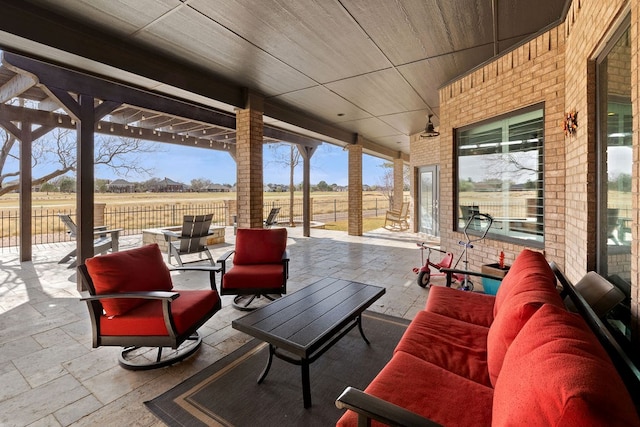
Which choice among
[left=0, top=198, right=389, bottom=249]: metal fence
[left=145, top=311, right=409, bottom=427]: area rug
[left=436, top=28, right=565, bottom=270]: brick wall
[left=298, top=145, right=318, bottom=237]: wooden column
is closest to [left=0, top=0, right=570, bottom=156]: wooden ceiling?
[left=436, top=28, right=565, bottom=270]: brick wall

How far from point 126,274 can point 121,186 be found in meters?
12.6

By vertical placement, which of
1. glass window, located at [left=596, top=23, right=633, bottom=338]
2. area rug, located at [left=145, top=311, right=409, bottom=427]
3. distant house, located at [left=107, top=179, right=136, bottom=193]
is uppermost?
distant house, located at [left=107, top=179, right=136, bottom=193]

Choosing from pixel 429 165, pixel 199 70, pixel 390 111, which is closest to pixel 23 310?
pixel 199 70

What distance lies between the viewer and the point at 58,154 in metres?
7.57

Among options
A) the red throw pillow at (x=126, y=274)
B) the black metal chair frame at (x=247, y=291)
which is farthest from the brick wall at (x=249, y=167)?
the red throw pillow at (x=126, y=274)

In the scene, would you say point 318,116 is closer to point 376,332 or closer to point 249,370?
point 376,332

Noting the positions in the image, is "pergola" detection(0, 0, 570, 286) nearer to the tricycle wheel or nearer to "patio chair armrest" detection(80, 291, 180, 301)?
"patio chair armrest" detection(80, 291, 180, 301)

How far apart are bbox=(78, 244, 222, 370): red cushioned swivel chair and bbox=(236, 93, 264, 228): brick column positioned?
292 centimetres

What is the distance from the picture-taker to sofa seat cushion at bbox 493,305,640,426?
68 cm

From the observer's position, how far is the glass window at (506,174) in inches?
146

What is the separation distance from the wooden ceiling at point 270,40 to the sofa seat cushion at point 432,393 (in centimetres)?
319

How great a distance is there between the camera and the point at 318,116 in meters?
7.23

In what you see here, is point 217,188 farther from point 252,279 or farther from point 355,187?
point 252,279

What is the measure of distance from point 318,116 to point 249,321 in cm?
601
